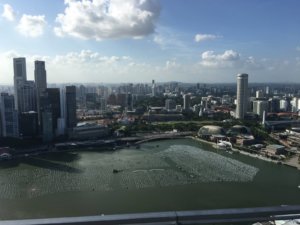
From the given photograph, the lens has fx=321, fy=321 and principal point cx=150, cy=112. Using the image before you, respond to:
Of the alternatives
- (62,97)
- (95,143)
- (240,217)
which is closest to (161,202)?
(240,217)

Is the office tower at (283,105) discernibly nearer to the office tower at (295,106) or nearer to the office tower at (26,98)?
the office tower at (295,106)

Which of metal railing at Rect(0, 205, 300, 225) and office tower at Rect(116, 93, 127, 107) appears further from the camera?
office tower at Rect(116, 93, 127, 107)

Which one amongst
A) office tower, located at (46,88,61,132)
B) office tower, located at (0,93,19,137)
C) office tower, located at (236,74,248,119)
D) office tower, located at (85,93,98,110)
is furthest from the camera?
office tower, located at (85,93,98,110)

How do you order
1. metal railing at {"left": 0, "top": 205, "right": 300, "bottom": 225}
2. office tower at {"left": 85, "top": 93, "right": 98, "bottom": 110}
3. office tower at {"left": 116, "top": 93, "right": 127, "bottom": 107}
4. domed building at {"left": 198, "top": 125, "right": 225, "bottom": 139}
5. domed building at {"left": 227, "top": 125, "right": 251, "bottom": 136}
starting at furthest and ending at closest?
office tower at {"left": 85, "top": 93, "right": 98, "bottom": 110}, office tower at {"left": 116, "top": 93, "right": 127, "bottom": 107}, domed building at {"left": 227, "top": 125, "right": 251, "bottom": 136}, domed building at {"left": 198, "top": 125, "right": 225, "bottom": 139}, metal railing at {"left": 0, "top": 205, "right": 300, "bottom": 225}

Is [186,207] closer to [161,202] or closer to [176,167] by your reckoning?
[161,202]

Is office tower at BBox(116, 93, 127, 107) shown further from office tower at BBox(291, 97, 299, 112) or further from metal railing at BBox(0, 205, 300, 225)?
metal railing at BBox(0, 205, 300, 225)

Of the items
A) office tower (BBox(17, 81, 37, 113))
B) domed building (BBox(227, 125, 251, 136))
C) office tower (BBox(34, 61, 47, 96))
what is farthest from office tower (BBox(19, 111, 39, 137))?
domed building (BBox(227, 125, 251, 136))

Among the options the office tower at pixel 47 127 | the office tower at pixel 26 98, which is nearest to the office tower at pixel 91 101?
the office tower at pixel 26 98
